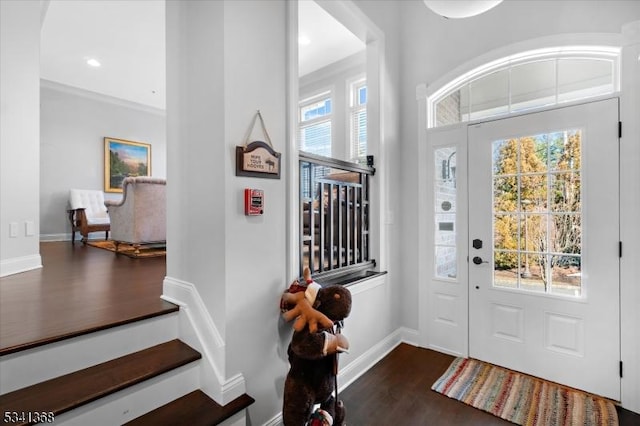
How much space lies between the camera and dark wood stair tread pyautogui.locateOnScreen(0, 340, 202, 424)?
119 centimetres

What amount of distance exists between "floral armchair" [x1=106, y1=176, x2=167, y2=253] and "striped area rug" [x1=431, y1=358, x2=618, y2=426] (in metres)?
3.65

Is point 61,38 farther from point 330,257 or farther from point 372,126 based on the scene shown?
point 330,257

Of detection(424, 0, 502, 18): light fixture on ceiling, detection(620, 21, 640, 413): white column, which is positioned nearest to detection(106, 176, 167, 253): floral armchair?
detection(424, 0, 502, 18): light fixture on ceiling

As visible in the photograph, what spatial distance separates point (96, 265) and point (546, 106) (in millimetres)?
4621

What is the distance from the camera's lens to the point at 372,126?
2869 millimetres

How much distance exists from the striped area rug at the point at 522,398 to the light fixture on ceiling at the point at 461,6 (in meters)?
2.41

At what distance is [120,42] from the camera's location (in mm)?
4242

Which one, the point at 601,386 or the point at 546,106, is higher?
the point at 546,106

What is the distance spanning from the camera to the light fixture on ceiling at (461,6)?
142 cm

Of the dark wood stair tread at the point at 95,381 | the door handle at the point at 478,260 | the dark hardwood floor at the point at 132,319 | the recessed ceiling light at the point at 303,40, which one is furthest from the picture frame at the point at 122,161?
the door handle at the point at 478,260

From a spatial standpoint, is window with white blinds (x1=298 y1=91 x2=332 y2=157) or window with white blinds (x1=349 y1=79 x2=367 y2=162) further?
window with white blinds (x1=298 y1=91 x2=332 y2=157)

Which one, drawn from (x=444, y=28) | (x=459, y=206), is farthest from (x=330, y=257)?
(x=444, y=28)

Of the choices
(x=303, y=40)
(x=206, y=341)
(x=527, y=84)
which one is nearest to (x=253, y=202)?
(x=206, y=341)

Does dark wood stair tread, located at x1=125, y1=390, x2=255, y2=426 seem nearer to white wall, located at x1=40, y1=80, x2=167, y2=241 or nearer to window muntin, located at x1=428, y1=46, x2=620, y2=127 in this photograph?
window muntin, located at x1=428, y1=46, x2=620, y2=127
